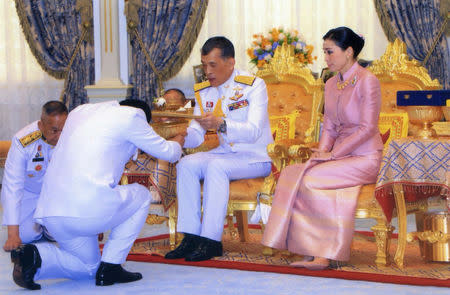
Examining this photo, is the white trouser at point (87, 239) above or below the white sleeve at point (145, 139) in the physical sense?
below

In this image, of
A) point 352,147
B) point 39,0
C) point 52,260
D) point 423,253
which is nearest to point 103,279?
point 52,260

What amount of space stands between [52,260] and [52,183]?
1.25 ft

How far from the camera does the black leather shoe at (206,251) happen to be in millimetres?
4121

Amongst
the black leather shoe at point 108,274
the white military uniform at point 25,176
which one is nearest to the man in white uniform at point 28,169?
the white military uniform at point 25,176

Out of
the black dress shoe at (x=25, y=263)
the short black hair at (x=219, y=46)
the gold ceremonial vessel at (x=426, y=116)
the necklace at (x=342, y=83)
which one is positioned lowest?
the black dress shoe at (x=25, y=263)

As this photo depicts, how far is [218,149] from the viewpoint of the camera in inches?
180

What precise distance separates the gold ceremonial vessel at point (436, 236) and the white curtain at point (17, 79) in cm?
556

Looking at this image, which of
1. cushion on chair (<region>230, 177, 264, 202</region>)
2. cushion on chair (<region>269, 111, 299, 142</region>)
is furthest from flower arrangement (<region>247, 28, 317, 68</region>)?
cushion on chair (<region>230, 177, 264, 202</region>)

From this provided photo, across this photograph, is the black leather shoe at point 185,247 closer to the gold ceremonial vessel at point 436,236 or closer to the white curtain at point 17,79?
the gold ceremonial vessel at point 436,236

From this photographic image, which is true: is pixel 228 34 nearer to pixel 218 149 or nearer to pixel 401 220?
pixel 218 149

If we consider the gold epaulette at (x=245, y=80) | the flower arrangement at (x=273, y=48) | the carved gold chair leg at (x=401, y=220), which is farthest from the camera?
the flower arrangement at (x=273, y=48)

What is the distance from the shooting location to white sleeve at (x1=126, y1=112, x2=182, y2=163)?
3549 millimetres

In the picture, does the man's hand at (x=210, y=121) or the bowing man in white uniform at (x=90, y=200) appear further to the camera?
the man's hand at (x=210, y=121)

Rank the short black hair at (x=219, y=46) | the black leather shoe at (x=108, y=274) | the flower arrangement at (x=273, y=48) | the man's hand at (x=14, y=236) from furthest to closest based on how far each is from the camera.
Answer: the flower arrangement at (x=273, y=48)
the short black hair at (x=219, y=46)
the man's hand at (x=14, y=236)
the black leather shoe at (x=108, y=274)
